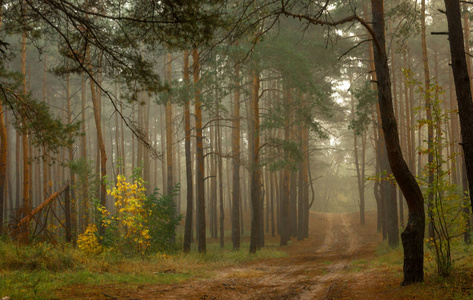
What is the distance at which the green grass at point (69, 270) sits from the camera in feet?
23.1

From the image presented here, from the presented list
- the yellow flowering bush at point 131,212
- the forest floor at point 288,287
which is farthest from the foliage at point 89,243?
the forest floor at point 288,287

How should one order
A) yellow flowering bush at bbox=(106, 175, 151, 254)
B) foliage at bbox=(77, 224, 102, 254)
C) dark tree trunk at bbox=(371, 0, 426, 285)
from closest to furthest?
dark tree trunk at bbox=(371, 0, 426, 285), foliage at bbox=(77, 224, 102, 254), yellow flowering bush at bbox=(106, 175, 151, 254)

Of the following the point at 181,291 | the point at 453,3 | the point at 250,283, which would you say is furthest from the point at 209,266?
the point at 453,3

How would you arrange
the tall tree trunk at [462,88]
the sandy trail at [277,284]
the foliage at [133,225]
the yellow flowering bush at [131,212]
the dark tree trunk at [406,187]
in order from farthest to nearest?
1. the yellow flowering bush at [131,212]
2. the foliage at [133,225]
3. the sandy trail at [277,284]
4. the dark tree trunk at [406,187]
5. the tall tree trunk at [462,88]

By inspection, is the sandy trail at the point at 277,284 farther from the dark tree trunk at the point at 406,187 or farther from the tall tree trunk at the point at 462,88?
the tall tree trunk at the point at 462,88

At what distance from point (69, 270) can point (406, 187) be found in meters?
7.81

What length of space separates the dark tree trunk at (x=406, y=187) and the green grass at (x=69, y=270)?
5381 mm

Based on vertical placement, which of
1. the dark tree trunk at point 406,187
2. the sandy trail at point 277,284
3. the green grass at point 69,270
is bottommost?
the sandy trail at point 277,284

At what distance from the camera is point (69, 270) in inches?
364

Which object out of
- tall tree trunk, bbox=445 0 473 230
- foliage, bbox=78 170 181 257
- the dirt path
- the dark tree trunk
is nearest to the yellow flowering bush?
foliage, bbox=78 170 181 257

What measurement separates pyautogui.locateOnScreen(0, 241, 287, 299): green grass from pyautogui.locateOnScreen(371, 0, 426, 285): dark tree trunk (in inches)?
212

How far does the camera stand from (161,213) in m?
15.5

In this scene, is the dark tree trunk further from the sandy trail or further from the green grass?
the green grass

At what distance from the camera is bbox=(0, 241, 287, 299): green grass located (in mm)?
7035
